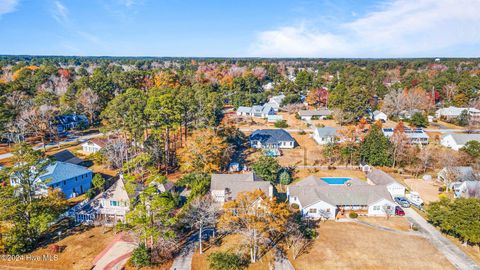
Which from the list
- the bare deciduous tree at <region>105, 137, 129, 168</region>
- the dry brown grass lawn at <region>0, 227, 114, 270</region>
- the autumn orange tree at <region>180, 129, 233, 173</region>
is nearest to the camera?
the dry brown grass lawn at <region>0, 227, 114, 270</region>

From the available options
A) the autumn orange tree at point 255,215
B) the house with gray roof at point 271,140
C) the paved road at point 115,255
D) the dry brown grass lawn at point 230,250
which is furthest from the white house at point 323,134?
the paved road at point 115,255

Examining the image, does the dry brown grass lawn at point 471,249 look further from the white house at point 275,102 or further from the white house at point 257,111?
the white house at point 275,102

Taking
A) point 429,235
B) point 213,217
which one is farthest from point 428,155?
point 213,217

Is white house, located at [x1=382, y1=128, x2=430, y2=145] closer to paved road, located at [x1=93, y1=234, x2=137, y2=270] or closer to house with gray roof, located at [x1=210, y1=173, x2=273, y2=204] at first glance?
house with gray roof, located at [x1=210, y1=173, x2=273, y2=204]

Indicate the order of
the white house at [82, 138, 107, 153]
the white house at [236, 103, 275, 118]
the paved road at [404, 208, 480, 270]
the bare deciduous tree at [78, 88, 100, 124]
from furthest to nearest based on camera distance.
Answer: the white house at [236, 103, 275, 118]
the bare deciduous tree at [78, 88, 100, 124]
the white house at [82, 138, 107, 153]
the paved road at [404, 208, 480, 270]

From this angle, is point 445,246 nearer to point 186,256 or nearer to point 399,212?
point 399,212

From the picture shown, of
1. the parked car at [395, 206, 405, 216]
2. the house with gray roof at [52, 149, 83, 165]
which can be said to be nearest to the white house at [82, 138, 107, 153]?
the house with gray roof at [52, 149, 83, 165]
